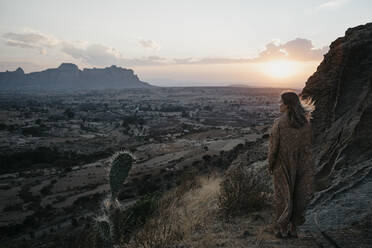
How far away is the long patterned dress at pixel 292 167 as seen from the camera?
427 centimetres

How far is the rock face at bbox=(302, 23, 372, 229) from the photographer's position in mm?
5457

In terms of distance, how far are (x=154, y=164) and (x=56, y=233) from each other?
16.0 metres

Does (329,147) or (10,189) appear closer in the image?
(329,147)

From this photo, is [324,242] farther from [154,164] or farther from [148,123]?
[148,123]

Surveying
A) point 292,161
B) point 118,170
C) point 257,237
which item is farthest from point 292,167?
point 118,170

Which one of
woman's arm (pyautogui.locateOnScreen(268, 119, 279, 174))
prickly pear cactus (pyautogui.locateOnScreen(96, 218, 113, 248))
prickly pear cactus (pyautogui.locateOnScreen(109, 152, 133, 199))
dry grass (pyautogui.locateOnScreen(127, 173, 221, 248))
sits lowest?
dry grass (pyautogui.locateOnScreen(127, 173, 221, 248))

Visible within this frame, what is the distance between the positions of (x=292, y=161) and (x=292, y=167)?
81mm

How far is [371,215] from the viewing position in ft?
15.7

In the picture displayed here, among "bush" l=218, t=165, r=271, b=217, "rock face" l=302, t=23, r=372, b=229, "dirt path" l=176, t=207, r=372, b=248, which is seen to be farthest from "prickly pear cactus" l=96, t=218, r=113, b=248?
"rock face" l=302, t=23, r=372, b=229

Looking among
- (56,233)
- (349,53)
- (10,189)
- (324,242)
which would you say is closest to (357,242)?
(324,242)

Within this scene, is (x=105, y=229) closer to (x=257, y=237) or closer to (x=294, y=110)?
(x=257, y=237)

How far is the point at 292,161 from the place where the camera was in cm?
432

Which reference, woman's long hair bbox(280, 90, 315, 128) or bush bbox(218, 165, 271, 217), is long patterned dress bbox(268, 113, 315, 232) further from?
bush bbox(218, 165, 271, 217)

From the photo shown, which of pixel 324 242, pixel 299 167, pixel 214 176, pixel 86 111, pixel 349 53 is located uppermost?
pixel 349 53
